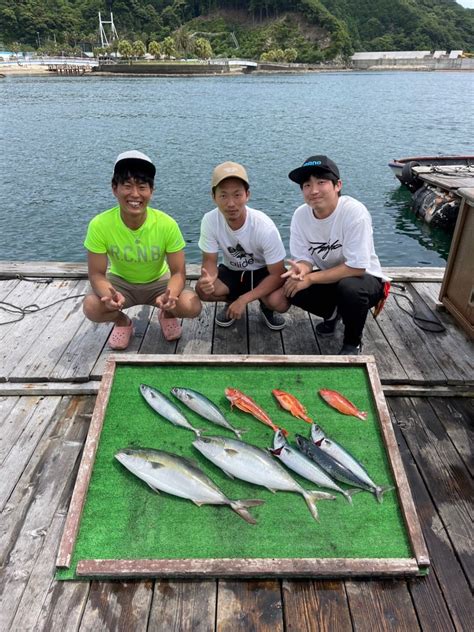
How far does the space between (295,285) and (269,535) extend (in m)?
1.90

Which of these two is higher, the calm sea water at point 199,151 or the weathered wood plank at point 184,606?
the weathered wood plank at point 184,606

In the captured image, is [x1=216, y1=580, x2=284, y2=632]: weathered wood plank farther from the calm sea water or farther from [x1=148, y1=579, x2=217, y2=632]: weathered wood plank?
the calm sea water

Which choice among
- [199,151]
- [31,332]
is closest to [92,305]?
[31,332]

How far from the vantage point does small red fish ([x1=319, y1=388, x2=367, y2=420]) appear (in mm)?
2787

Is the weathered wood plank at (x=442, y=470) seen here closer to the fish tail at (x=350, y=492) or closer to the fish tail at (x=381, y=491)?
the fish tail at (x=381, y=491)

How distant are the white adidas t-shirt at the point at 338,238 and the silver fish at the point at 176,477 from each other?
196 cm

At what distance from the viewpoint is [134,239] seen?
349cm

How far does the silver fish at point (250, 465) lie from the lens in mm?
2316

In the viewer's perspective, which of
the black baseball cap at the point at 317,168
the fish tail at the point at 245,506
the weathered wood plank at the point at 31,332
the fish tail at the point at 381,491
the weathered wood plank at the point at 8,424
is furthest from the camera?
the weathered wood plank at the point at 31,332

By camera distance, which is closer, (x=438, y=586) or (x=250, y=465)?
(x=438, y=586)

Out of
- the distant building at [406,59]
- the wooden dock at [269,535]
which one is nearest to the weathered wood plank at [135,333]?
the wooden dock at [269,535]

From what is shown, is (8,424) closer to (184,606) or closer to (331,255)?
(184,606)

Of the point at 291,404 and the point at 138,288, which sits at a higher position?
the point at 138,288

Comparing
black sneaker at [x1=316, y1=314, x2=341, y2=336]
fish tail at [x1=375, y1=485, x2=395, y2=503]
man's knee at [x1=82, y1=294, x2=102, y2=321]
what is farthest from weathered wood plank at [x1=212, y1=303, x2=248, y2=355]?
fish tail at [x1=375, y1=485, x2=395, y2=503]
